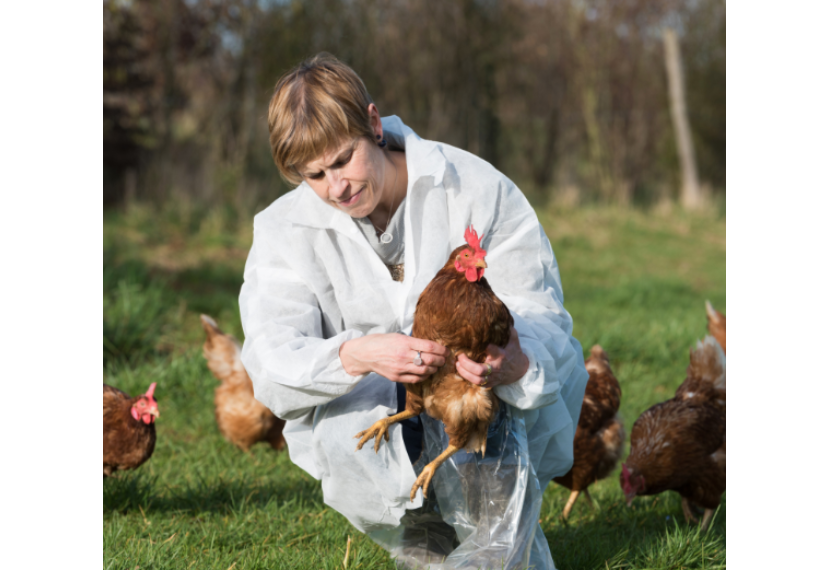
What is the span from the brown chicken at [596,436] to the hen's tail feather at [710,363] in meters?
0.42

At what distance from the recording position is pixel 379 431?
2146mm

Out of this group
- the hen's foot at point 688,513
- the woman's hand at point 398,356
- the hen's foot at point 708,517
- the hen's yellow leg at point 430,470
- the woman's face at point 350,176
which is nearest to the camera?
the woman's hand at point 398,356

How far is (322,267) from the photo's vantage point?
240 cm

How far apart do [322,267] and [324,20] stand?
8.05 meters

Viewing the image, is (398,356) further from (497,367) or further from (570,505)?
(570,505)

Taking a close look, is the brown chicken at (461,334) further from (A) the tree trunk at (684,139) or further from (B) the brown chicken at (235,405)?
(A) the tree trunk at (684,139)

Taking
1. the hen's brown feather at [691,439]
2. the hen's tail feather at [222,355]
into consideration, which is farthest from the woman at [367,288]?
the hen's tail feather at [222,355]

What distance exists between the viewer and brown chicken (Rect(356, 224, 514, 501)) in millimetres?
2006

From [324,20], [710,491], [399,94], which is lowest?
[710,491]

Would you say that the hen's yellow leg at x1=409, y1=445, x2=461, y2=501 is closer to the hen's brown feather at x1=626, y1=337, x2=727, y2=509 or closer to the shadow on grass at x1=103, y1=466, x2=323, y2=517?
the shadow on grass at x1=103, y1=466, x2=323, y2=517

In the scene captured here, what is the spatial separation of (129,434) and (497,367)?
2051 millimetres

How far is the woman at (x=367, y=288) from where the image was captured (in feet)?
7.07

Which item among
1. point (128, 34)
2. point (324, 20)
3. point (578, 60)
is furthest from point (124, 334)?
point (578, 60)
